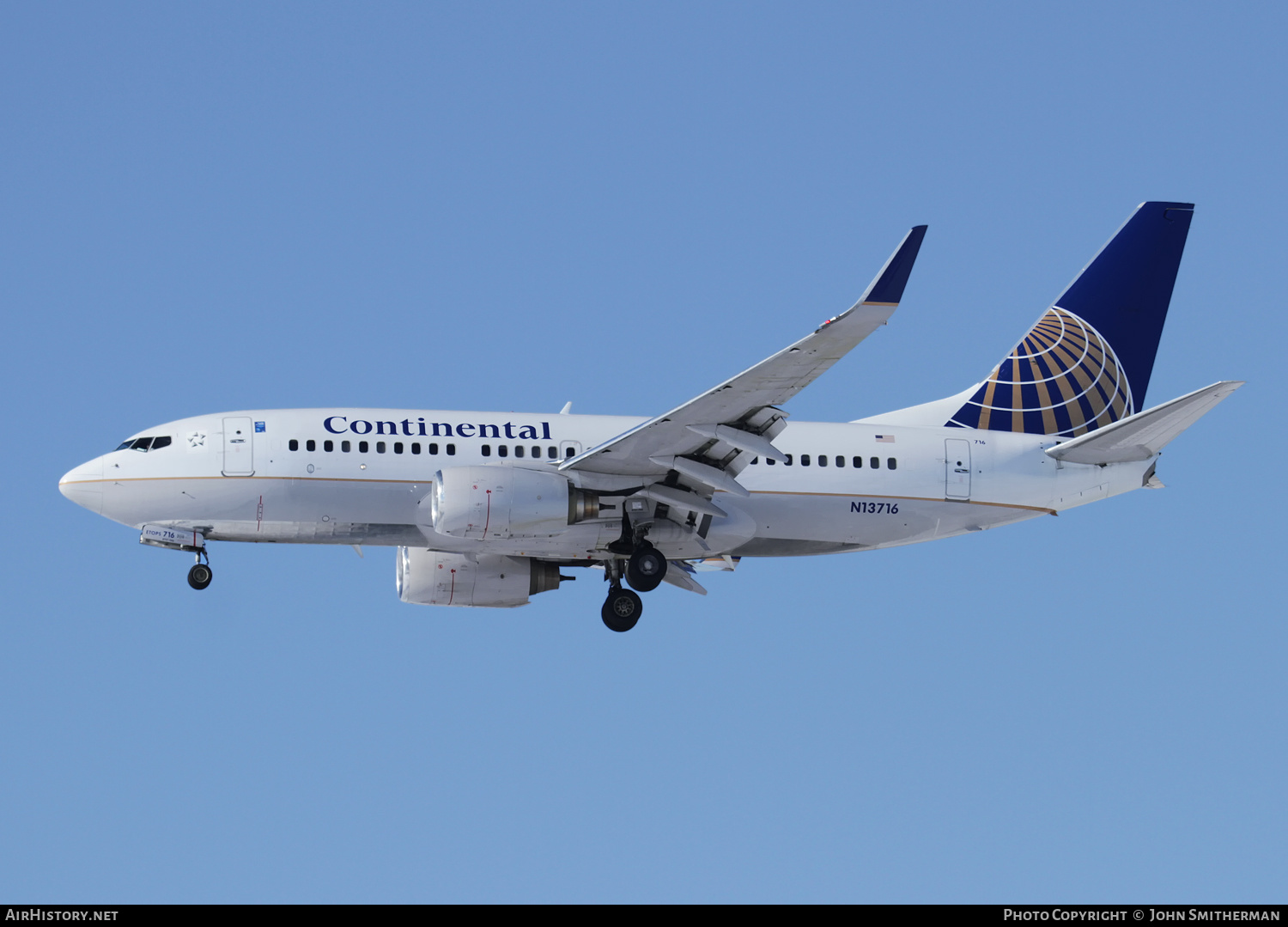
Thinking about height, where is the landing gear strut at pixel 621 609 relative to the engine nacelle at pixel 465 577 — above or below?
below

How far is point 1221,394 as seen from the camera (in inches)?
1265

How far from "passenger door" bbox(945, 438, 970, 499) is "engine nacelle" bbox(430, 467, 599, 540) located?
29.0 ft

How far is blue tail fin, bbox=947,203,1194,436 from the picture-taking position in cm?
3944

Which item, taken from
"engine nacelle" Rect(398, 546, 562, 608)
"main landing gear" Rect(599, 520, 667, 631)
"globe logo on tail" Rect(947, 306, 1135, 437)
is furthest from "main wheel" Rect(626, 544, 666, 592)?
"globe logo on tail" Rect(947, 306, 1135, 437)

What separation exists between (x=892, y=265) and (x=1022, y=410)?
13.0 m

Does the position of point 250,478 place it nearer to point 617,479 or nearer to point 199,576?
point 199,576

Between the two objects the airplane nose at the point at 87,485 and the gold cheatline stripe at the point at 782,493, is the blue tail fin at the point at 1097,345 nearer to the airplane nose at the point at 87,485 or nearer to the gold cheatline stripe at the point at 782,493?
the gold cheatline stripe at the point at 782,493

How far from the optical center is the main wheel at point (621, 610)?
120 ft

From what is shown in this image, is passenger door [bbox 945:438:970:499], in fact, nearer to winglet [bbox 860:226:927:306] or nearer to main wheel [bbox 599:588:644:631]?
main wheel [bbox 599:588:644:631]

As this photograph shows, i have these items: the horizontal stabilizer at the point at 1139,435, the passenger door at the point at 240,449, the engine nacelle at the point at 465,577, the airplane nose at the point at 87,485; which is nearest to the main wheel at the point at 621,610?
the engine nacelle at the point at 465,577

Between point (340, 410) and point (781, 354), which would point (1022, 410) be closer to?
point (781, 354)
